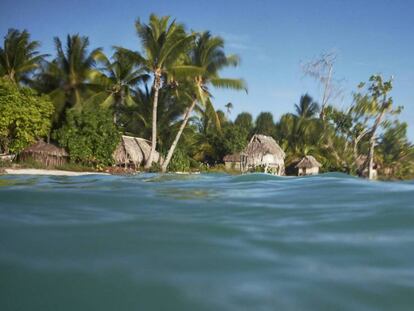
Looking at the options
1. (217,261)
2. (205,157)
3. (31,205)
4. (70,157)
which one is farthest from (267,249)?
(205,157)

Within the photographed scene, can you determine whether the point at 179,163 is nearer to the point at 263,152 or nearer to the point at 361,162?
the point at 263,152

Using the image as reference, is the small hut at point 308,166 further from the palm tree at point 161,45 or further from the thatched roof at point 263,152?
the palm tree at point 161,45

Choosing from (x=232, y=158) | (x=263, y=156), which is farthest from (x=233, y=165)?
(x=263, y=156)

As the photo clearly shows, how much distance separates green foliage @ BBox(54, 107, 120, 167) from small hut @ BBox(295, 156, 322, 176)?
47.8 ft

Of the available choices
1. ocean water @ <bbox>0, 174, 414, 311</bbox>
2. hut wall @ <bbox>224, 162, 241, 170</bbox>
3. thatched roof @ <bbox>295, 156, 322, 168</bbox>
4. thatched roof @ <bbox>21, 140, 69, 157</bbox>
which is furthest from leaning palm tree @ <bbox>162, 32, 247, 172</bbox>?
ocean water @ <bbox>0, 174, 414, 311</bbox>

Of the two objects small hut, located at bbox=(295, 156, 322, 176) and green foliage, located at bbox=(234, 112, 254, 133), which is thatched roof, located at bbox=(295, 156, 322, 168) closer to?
small hut, located at bbox=(295, 156, 322, 176)

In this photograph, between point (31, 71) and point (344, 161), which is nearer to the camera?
point (31, 71)

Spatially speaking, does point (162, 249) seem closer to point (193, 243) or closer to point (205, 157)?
point (193, 243)

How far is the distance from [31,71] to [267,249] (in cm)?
1982

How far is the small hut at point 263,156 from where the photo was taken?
86.2ft

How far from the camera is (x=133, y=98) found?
20891 mm

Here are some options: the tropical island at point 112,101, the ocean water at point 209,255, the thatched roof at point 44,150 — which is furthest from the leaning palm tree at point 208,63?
the ocean water at point 209,255

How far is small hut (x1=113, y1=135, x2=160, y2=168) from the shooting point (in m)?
19.1

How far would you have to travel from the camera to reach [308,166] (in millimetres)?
26484
